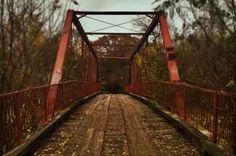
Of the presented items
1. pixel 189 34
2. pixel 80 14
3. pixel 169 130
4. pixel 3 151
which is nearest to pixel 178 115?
pixel 169 130

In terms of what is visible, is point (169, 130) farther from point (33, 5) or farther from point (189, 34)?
point (33, 5)

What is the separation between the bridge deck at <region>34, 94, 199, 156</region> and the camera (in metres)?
7.82

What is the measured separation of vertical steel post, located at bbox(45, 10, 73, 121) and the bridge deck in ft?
1.72

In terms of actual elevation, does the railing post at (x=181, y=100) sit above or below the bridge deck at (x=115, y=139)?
above

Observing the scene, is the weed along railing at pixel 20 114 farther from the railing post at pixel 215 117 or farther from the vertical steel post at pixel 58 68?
the railing post at pixel 215 117

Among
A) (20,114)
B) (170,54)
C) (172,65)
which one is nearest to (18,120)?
(20,114)

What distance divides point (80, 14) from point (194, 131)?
11.4m

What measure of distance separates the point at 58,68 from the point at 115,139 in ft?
18.3

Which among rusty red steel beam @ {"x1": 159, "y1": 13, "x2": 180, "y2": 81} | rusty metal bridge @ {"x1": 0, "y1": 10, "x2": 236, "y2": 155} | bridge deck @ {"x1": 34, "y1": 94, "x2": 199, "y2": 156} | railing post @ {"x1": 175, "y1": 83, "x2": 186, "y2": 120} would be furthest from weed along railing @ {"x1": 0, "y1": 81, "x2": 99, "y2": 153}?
rusty red steel beam @ {"x1": 159, "y1": 13, "x2": 180, "y2": 81}

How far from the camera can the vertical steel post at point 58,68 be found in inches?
447

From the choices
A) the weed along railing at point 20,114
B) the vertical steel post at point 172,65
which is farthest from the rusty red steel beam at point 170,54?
the weed along railing at point 20,114

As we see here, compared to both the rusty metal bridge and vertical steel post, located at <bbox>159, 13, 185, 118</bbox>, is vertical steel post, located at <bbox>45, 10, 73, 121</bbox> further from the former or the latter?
vertical steel post, located at <bbox>159, 13, 185, 118</bbox>

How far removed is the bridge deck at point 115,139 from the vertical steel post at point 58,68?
1.72 ft

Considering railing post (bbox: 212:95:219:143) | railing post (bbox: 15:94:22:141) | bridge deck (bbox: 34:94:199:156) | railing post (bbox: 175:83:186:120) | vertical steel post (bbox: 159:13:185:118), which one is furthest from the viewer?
vertical steel post (bbox: 159:13:185:118)
